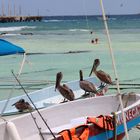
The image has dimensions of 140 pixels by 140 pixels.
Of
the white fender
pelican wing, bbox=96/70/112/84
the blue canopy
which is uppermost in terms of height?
the blue canopy

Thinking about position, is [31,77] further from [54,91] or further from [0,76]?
[54,91]

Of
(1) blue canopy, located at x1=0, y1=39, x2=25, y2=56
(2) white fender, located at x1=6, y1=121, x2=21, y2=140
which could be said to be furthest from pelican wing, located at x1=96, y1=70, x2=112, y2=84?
(2) white fender, located at x1=6, y1=121, x2=21, y2=140

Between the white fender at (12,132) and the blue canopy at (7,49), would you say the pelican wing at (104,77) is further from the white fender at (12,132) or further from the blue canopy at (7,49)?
the white fender at (12,132)

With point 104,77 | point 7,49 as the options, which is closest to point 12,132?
point 7,49

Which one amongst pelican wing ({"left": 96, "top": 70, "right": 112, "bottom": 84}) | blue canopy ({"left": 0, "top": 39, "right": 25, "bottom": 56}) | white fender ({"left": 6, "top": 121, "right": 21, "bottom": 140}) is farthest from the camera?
pelican wing ({"left": 96, "top": 70, "right": 112, "bottom": 84})

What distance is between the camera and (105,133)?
7.52 meters

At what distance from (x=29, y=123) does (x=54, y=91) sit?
3629mm

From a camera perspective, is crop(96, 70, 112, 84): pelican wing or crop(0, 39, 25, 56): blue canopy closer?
crop(0, 39, 25, 56): blue canopy

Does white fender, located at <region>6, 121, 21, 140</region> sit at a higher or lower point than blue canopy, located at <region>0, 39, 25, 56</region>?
lower

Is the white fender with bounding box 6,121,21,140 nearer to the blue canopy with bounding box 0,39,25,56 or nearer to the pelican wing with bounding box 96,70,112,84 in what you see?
the blue canopy with bounding box 0,39,25,56

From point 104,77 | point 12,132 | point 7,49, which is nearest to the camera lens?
point 12,132

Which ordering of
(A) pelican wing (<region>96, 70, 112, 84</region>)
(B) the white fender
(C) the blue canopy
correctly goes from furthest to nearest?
(A) pelican wing (<region>96, 70, 112, 84</region>)
(C) the blue canopy
(B) the white fender

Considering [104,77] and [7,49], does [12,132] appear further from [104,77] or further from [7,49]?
[104,77]

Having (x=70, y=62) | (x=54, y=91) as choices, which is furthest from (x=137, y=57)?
(x=54, y=91)
